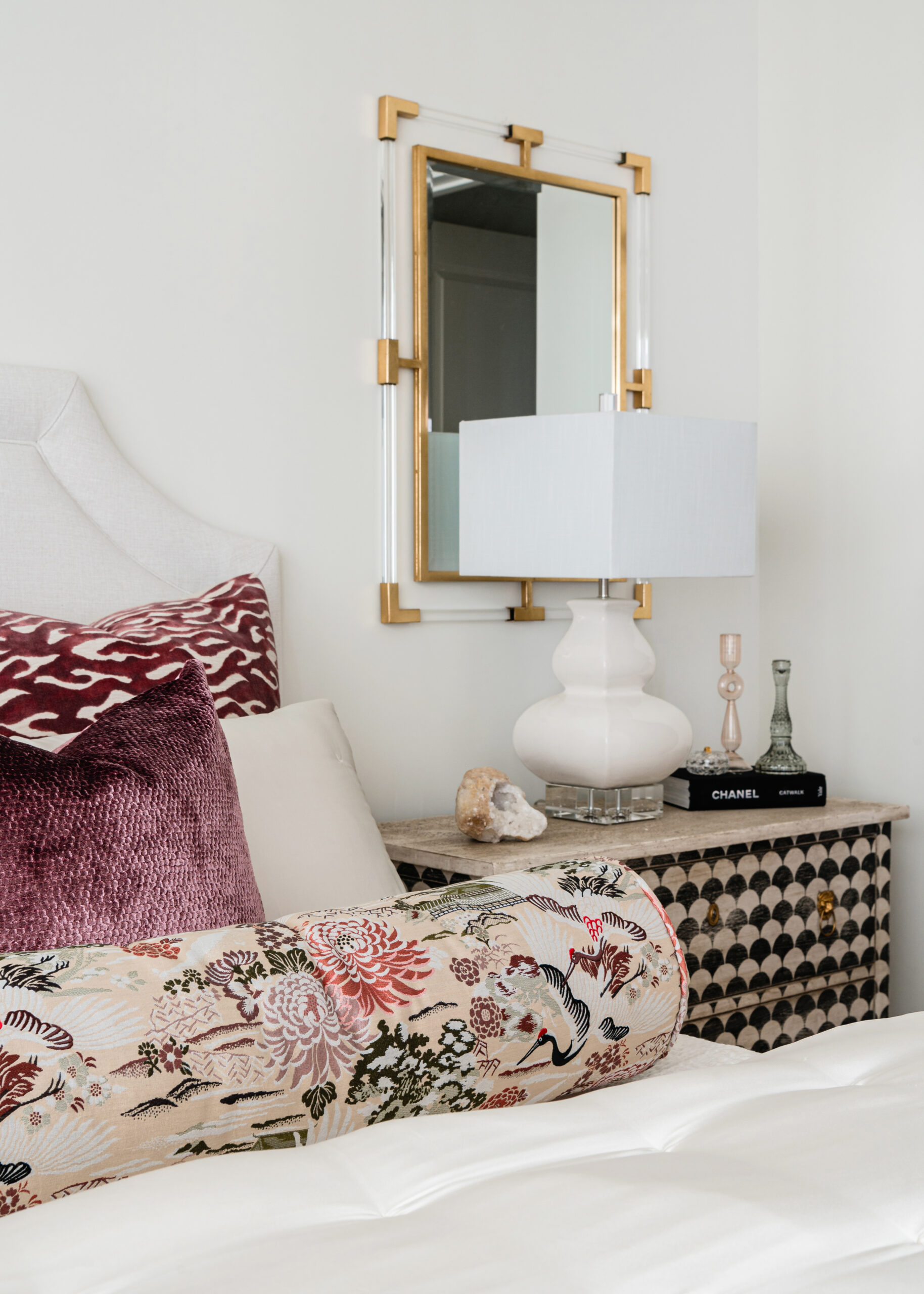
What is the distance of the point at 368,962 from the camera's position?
2.98ft

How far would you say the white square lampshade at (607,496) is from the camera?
202cm

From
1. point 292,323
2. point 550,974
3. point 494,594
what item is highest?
point 292,323

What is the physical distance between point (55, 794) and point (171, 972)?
0.25 metres

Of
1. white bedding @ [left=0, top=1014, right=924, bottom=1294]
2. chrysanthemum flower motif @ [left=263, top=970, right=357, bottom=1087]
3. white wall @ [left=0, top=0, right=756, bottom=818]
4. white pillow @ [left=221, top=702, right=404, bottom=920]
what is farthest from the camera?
white wall @ [left=0, top=0, right=756, bottom=818]

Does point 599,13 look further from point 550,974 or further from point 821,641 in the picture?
point 550,974

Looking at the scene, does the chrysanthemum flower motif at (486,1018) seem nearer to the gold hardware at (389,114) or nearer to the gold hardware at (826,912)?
the gold hardware at (826,912)

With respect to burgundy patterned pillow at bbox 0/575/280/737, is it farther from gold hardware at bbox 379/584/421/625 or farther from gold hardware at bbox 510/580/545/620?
gold hardware at bbox 510/580/545/620

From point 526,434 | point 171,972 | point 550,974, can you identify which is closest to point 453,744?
point 526,434

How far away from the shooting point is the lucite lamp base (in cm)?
217

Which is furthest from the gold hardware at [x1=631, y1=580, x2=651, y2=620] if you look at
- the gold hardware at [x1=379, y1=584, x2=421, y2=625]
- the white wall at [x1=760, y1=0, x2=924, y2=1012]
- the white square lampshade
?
the gold hardware at [x1=379, y1=584, x2=421, y2=625]

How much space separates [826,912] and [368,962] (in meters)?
1.59

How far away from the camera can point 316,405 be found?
7.25 feet

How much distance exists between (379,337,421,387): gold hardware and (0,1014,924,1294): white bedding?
5.43 feet

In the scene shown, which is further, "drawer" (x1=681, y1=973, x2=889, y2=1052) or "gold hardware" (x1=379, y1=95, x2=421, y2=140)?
"gold hardware" (x1=379, y1=95, x2=421, y2=140)
